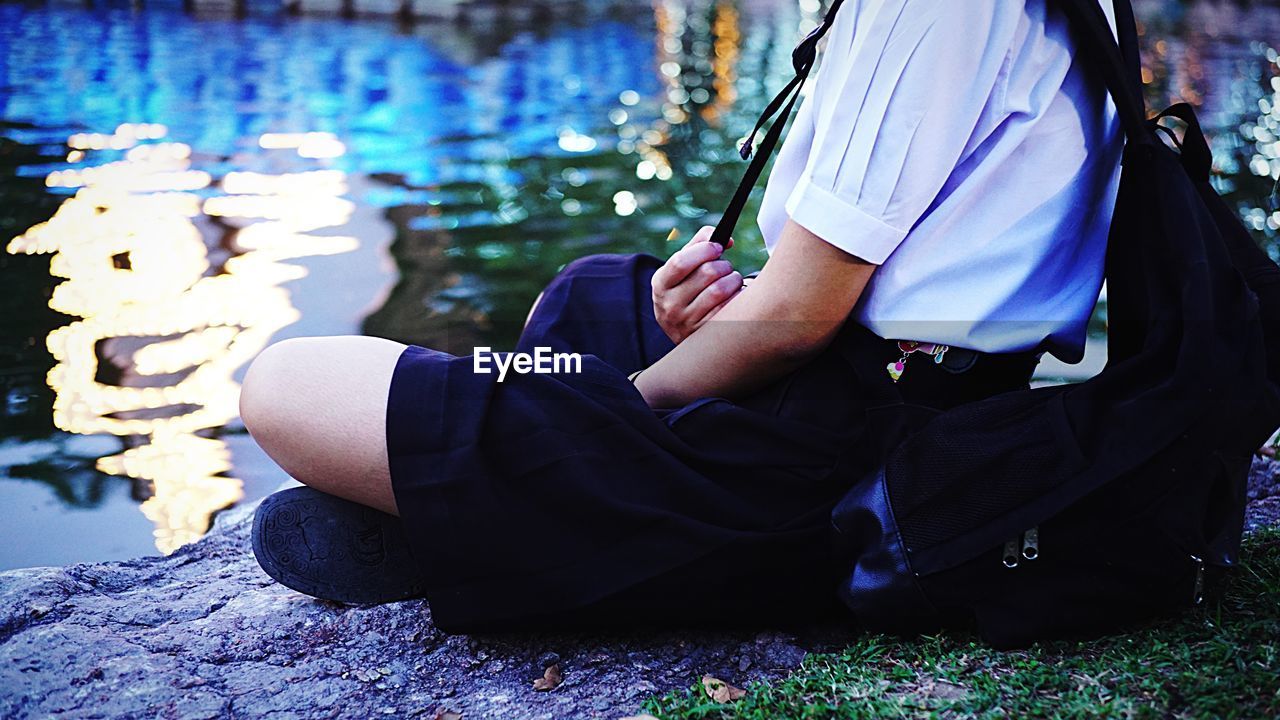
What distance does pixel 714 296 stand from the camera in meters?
1.84

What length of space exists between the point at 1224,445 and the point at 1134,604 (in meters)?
0.28

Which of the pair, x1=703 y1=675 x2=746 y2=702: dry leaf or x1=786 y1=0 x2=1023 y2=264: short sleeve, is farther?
x1=703 y1=675 x2=746 y2=702: dry leaf

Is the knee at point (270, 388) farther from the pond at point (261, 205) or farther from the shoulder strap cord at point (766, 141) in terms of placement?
the pond at point (261, 205)

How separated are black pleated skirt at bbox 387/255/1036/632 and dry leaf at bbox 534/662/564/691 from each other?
8cm

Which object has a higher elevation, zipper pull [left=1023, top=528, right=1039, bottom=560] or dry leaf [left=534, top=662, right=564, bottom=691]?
zipper pull [left=1023, top=528, right=1039, bottom=560]

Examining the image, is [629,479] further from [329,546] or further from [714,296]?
[329,546]

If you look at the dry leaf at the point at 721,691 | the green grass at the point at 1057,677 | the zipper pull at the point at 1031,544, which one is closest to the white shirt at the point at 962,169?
the zipper pull at the point at 1031,544

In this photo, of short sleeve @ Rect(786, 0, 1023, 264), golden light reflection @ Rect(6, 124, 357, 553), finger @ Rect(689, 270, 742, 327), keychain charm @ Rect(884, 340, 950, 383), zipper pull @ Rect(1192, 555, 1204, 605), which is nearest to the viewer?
short sleeve @ Rect(786, 0, 1023, 264)

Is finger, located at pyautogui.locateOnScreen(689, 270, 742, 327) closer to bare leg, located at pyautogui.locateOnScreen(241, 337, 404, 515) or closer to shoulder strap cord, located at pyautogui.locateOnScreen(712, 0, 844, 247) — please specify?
shoulder strap cord, located at pyautogui.locateOnScreen(712, 0, 844, 247)

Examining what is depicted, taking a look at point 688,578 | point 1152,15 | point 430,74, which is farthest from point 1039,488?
point 1152,15

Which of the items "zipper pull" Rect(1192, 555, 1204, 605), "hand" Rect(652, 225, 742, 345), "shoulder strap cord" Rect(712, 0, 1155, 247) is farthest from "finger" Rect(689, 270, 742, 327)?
"zipper pull" Rect(1192, 555, 1204, 605)

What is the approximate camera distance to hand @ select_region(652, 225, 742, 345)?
1.84 m

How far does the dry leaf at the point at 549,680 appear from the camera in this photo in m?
1.78

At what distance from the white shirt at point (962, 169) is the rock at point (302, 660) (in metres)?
0.64
